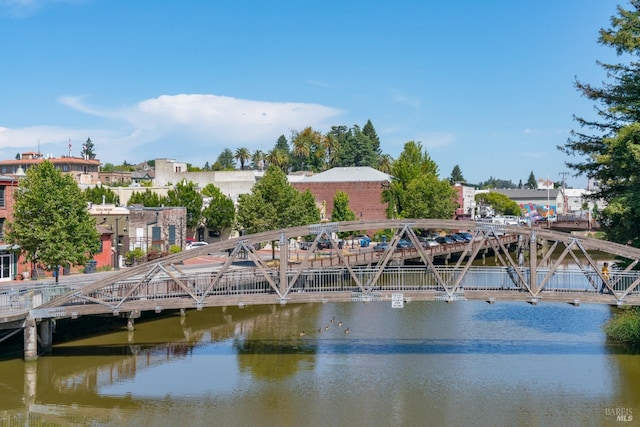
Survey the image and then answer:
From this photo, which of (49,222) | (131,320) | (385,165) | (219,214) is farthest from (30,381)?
(385,165)

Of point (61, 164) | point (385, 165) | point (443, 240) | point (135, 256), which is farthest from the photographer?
point (385, 165)

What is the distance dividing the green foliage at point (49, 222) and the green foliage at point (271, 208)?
2065cm

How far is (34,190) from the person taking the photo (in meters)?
41.2

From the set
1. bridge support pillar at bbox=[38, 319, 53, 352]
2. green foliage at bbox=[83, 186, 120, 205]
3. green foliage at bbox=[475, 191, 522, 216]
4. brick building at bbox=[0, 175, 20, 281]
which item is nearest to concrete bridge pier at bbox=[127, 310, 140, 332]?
bridge support pillar at bbox=[38, 319, 53, 352]

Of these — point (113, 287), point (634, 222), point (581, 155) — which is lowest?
point (113, 287)

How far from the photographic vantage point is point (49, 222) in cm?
4122

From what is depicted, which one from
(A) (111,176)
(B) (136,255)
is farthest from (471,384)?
(A) (111,176)

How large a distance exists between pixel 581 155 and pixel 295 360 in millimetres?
21107

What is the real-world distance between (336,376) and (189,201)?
51.7 metres

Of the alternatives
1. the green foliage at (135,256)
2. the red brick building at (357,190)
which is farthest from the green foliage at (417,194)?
the green foliage at (135,256)

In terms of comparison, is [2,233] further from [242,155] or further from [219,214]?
[242,155]

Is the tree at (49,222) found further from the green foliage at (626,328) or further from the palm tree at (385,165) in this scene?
the palm tree at (385,165)

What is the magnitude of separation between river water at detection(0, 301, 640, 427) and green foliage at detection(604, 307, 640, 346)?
2.70 feet

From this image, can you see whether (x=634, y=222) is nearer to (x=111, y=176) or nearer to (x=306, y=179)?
(x=306, y=179)
